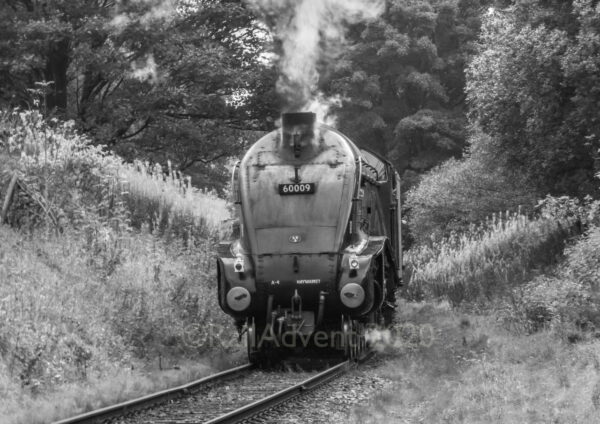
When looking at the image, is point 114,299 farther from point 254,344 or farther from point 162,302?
point 254,344

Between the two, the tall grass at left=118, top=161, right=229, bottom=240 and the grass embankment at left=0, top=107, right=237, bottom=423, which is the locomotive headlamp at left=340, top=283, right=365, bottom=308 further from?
the tall grass at left=118, top=161, right=229, bottom=240

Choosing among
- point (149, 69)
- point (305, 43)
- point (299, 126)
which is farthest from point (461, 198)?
point (299, 126)

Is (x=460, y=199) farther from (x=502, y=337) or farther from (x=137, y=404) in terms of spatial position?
(x=137, y=404)

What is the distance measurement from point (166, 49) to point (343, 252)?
10.4 metres

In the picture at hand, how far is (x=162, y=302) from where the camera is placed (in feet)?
42.2

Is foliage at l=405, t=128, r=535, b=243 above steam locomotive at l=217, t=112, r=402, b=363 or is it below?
above

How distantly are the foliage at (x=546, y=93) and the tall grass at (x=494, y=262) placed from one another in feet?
A: 3.79

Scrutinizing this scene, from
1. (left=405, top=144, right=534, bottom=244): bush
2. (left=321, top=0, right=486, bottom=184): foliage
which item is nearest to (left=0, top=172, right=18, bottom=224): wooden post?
(left=405, top=144, right=534, bottom=244): bush

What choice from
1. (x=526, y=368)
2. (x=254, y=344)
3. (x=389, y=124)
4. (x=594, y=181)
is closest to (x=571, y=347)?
(x=526, y=368)

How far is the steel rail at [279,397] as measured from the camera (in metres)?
7.64

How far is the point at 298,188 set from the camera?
11641 millimetres

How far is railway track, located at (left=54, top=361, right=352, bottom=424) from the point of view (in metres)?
7.80

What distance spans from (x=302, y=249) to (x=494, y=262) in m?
9.58

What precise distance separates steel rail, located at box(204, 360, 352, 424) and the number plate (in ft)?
7.81
